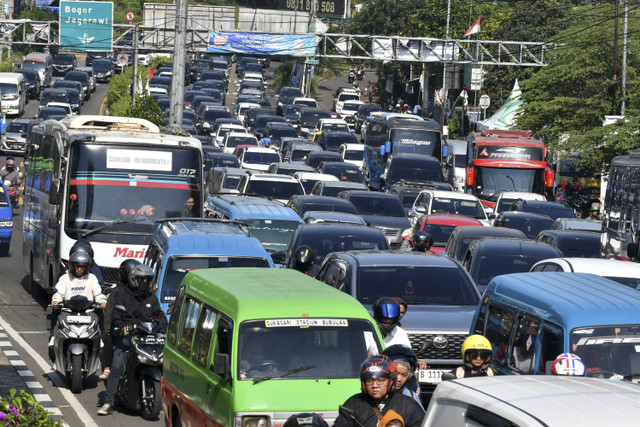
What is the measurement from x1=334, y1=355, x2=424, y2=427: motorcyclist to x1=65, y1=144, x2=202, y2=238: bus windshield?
11.1 meters

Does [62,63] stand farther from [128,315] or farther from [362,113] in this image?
[128,315]

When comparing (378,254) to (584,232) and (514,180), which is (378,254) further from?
(514,180)

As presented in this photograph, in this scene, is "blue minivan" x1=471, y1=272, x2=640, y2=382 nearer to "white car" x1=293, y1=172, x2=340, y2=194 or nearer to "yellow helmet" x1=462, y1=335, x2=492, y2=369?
"yellow helmet" x1=462, y1=335, x2=492, y2=369

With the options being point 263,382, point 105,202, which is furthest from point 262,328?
point 105,202

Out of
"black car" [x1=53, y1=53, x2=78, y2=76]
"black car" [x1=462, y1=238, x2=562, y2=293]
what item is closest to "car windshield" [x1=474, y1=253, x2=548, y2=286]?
"black car" [x1=462, y1=238, x2=562, y2=293]

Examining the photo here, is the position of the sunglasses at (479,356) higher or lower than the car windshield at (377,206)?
higher

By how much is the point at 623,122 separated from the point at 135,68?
26.8 m

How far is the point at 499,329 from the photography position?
1096cm

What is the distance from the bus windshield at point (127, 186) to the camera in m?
18.6

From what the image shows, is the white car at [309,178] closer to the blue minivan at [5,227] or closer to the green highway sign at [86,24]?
the blue minivan at [5,227]

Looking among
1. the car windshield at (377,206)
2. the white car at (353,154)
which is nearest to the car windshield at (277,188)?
the car windshield at (377,206)

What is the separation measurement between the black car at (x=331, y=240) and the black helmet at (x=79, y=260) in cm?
435

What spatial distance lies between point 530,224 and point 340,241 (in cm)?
850

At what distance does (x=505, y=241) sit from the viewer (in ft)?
57.3
